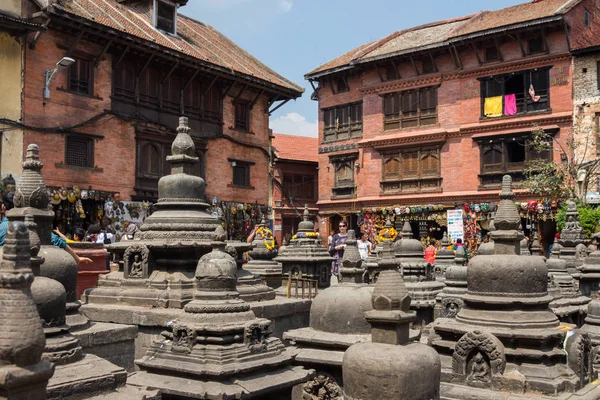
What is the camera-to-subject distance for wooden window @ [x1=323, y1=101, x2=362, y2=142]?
35594mm

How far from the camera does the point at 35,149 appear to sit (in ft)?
22.8

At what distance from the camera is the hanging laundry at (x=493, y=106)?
30109 millimetres

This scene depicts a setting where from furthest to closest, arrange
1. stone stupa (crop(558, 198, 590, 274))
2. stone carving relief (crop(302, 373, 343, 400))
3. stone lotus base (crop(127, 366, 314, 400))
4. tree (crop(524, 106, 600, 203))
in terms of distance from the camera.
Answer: tree (crop(524, 106, 600, 203)) < stone stupa (crop(558, 198, 590, 274)) < stone carving relief (crop(302, 373, 343, 400)) < stone lotus base (crop(127, 366, 314, 400))

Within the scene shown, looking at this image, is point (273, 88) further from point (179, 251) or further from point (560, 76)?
point (179, 251)

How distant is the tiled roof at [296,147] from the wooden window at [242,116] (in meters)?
10.1

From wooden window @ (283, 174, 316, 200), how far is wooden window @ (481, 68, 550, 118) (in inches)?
629

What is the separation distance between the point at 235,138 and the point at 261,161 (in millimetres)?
2304

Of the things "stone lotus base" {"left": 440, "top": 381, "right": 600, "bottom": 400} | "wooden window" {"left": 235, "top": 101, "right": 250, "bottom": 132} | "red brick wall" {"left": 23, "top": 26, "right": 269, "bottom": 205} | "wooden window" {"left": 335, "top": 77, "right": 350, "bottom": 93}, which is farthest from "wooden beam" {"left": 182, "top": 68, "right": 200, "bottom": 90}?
"stone lotus base" {"left": 440, "top": 381, "right": 600, "bottom": 400}

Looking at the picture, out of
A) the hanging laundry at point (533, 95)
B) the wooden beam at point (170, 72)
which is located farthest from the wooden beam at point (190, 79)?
the hanging laundry at point (533, 95)

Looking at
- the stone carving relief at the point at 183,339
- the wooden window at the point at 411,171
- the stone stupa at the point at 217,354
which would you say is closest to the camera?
the stone stupa at the point at 217,354

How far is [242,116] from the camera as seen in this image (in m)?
31.5

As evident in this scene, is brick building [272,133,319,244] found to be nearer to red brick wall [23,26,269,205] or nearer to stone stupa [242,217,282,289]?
red brick wall [23,26,269,205]

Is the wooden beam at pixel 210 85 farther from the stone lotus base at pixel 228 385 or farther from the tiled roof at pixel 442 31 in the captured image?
the stone lotus base at pixel 228 385

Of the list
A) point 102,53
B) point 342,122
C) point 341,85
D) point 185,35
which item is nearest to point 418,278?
point 102,53
